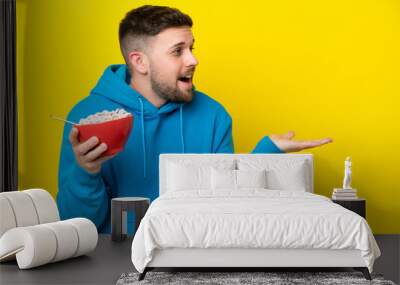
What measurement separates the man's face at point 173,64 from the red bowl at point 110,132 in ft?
2.08

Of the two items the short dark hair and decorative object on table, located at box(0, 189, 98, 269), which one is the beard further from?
decorative object on table, located at box(0, 189, 98, 269)

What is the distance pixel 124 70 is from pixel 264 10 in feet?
4.85

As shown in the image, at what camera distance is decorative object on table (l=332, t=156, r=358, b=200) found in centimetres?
623

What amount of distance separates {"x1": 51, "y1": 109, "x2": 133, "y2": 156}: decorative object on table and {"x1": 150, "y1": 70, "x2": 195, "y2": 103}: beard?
0.53 metres

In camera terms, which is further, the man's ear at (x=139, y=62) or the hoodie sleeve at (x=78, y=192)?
the man's ear at (x=139, y=62)

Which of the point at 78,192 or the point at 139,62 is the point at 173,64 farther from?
the point at 78,192

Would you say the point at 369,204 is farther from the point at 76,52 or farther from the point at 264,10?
the point at 76,52

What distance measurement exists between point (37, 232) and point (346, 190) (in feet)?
9.67

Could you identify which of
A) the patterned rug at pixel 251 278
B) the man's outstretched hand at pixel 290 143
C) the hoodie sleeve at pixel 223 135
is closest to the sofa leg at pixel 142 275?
the patterned rug at pixel 251 278

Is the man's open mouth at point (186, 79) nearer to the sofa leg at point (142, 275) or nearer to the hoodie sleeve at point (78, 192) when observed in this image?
the hoodie sleeve at point (78, 192)

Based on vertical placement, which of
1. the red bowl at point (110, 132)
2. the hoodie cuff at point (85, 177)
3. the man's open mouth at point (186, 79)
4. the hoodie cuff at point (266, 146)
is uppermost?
the man's open mouth at point (186, 79)

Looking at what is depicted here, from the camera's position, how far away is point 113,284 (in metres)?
→ 4.33

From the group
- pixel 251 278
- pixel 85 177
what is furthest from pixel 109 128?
pixel 251 278

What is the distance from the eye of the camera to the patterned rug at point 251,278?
169 inches
